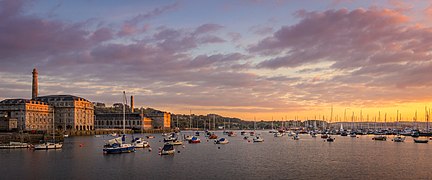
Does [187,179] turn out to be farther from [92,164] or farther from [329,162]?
[329,162]

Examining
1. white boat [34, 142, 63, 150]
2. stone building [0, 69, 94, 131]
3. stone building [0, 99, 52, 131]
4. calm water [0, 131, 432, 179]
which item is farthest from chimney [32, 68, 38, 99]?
calm water [0, 131, 432, 179]

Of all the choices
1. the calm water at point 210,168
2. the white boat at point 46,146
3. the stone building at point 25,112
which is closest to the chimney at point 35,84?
the stone building at point 25,112

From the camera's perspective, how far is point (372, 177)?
51531 mm

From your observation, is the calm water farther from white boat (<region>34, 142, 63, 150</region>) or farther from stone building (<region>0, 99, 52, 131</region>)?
stone building (<region>0, 99, 52, 131</region>)

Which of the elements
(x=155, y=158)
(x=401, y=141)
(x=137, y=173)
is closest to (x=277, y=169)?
(x=137, y=173)

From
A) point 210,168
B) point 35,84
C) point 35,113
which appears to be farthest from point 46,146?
point 35,84

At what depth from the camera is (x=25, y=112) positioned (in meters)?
174

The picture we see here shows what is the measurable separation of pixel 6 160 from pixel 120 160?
1674 centimetres

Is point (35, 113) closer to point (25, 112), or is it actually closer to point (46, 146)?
point (25, 112)

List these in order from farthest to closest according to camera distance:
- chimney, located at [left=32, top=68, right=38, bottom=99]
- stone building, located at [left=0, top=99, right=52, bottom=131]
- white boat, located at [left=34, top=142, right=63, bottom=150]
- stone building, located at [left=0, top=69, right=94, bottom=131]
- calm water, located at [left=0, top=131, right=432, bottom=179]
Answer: chimney, located at [left=32, top=68, right=38, bottom=99] → stone building, located at [left=0, top=69, right=94, bottom=131] → stone building, located at [left=0, top=99, right=52, bottom=131] → white boat, located at [left=34, top=142, right=63, bottom=150] → calm water, located at [left=0, top=131, right=432, bottom=179]

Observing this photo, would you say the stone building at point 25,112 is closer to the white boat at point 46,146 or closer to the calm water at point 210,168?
the white boat at point 46,146

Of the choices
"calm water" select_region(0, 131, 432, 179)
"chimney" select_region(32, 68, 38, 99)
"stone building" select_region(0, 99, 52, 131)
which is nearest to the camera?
"calm water" select_region(0, 131, 432, 179)

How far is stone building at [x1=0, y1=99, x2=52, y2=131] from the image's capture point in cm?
17425

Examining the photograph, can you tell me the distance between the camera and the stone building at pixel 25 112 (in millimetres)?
174250
